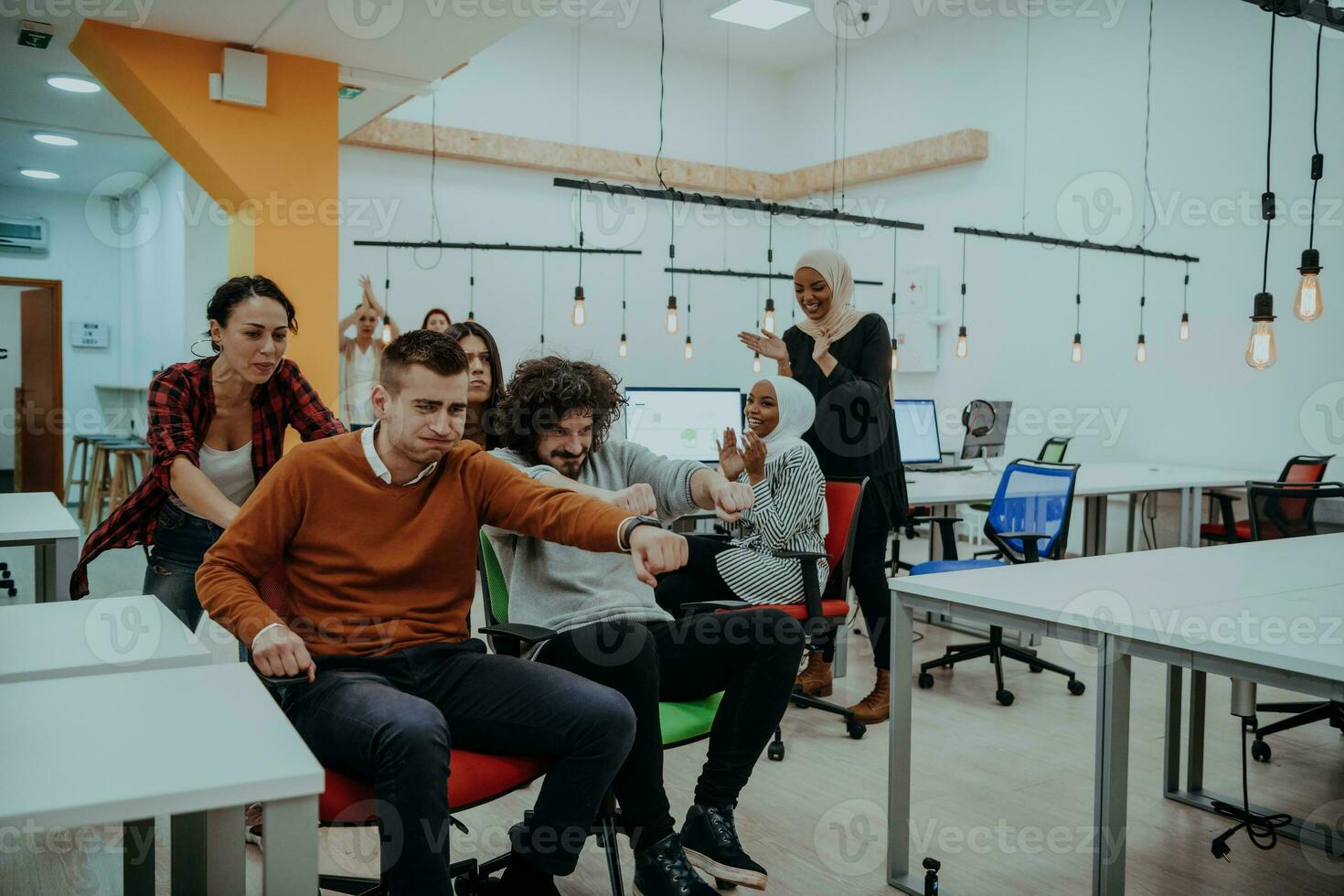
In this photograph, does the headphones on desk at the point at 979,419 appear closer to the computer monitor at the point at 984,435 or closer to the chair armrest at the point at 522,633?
the computer monitor at the point at 984,435

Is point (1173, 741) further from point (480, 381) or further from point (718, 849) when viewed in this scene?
point (480, 381)

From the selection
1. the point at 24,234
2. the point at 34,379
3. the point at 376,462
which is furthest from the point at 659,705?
the point at 34,379

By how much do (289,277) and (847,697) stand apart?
3.38 metres

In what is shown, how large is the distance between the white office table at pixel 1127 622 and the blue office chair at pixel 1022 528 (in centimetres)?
118

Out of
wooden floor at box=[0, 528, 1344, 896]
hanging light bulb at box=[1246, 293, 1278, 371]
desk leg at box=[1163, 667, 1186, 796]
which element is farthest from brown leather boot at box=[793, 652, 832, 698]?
hanging light bulb at box=[1246, 293, 1278, 371]

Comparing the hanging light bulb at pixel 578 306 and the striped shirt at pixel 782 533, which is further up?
the hanging light bulb at pixel 578 306

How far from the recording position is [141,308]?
32.2 feet

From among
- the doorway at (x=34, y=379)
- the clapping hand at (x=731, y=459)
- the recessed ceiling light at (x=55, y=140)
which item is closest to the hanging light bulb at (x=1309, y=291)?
the clapping hand at (x=731, y=459)

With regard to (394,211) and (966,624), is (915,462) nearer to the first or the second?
(966,624)

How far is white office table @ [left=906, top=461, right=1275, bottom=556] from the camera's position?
4.91 m

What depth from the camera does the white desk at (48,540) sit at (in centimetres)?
270

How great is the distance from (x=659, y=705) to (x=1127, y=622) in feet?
3.23

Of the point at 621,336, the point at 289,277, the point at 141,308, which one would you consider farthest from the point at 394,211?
the point at 289,277

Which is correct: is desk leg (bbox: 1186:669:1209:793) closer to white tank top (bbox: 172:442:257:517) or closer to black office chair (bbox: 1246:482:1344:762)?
black office chair (bbox: 1246:482:1344:762)
